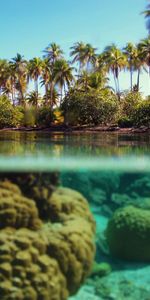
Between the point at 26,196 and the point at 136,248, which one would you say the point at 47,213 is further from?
the point at 136,248

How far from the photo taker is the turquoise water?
6.43 meters

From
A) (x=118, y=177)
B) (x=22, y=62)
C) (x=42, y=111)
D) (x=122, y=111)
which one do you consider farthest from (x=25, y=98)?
(x=118, y=177)

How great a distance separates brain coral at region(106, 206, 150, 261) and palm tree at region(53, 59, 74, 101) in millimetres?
55939

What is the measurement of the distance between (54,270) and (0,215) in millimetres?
1063

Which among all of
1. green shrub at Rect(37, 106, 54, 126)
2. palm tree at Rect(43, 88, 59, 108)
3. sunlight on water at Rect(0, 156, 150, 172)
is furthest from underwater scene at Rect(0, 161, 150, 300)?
palm tree at Rect(43, 88, 59, 108)

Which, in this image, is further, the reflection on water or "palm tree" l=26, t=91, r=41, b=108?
"palm tree" l=26, t=91, r=41, b=108

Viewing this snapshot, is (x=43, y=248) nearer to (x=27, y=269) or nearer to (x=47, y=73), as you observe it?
(x=27, y=269)

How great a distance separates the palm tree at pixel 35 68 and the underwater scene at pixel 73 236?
6277cm

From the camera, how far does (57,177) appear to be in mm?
7324

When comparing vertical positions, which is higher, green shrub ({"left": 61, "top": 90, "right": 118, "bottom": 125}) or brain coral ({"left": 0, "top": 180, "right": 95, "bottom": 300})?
green shrub ({"left": 61, "top": 90, "right": 118, "bottom": 125})

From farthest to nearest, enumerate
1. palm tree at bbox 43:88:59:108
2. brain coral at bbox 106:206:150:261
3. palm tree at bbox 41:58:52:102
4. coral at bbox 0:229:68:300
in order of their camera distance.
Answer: palm tree at bbox 41:58:52:102
palm tree at bbox 43:88:59:108
brain coral at bbox 106:206:150:261
coral at bbox 0:229:68:300

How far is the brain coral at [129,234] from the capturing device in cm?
748

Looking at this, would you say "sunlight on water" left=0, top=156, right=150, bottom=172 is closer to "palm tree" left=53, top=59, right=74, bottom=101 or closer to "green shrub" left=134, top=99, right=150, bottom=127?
"green shrub" left=134, top=99, right=150, bottom=127

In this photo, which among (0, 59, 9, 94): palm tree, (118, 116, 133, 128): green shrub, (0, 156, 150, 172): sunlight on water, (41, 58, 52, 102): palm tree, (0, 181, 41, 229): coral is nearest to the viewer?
(0, 181, 41, 229): coral
